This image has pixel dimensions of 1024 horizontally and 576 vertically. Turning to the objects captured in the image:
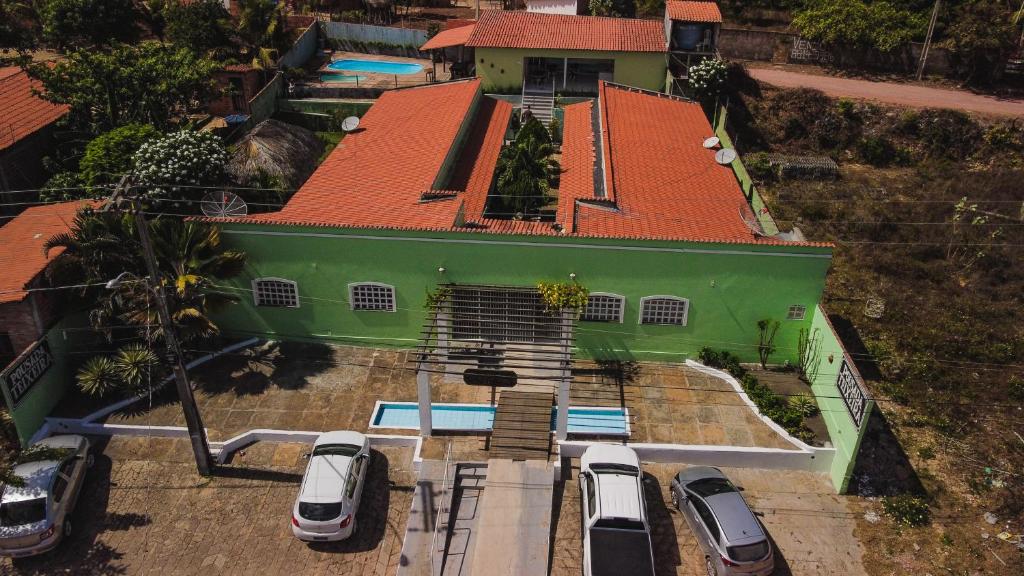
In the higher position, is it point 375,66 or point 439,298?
point 375,66

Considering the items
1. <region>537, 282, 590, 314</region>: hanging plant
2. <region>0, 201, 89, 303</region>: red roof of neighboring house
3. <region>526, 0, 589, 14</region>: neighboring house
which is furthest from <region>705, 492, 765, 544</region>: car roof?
<region>526, 0, 589, 14</region>: neighboring house

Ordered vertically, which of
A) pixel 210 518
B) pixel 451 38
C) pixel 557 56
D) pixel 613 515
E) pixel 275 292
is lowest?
pixel 210 518

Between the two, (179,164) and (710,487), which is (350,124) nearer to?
(179,164)

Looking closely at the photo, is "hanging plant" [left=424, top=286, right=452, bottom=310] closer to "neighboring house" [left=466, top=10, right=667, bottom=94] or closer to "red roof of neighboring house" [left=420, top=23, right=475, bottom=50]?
"neighboring house" [left=466, top=10, right=667, bottom=94]

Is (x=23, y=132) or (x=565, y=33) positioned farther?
(x=565, y=33)

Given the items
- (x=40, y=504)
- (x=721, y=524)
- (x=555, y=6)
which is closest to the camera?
(x=721, y=524)

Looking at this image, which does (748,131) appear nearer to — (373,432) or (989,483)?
(989,483)

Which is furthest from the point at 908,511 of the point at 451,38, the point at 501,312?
the point at 451,38
